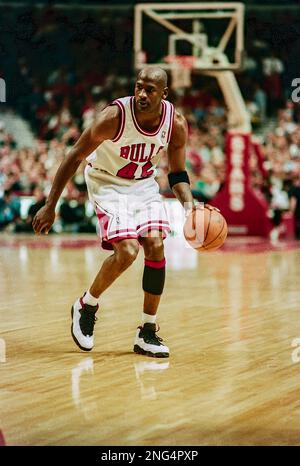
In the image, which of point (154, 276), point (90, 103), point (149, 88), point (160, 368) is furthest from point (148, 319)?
point (90, 103)

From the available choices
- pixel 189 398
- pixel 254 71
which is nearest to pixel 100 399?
pixel 189 398

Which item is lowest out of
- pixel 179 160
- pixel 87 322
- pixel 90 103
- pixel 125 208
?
pixel 87 322

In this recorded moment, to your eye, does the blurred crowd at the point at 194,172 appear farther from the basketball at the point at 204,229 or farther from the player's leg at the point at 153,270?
the player's leg at the point at 153,270

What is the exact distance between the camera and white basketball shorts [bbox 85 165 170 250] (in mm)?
5188

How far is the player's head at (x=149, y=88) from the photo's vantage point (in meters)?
5.03

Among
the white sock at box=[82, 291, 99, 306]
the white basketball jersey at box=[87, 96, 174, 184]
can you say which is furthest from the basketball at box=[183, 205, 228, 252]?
the white sock at box=[82, 291, 99, 306]

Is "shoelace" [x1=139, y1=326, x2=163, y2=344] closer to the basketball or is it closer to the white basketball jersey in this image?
the basketball

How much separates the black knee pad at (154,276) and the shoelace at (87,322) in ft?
1.21

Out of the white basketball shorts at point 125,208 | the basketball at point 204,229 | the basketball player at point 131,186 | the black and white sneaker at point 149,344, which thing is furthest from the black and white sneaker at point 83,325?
the basketball at point 204,229

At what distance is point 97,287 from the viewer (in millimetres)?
5293

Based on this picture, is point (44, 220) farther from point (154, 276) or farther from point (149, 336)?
point (149, 336)

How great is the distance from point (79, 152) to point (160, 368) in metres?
1.29
